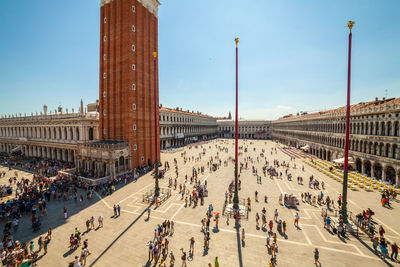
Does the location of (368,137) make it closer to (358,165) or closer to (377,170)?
(377,170)

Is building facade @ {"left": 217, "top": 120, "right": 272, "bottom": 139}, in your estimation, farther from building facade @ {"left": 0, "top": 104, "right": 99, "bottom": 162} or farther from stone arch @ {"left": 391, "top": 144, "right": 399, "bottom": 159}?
building facade @ {"left": 0, "top": 104, "right": 99, "bottom": 162}

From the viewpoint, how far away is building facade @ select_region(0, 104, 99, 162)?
39.8 metres

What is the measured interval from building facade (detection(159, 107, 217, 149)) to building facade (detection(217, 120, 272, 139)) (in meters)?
25.1

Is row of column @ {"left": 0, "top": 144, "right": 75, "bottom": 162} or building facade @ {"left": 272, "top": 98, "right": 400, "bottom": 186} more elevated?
building facade @ {"left": 272, "top": 98, "right": 400, "bottom": 186}

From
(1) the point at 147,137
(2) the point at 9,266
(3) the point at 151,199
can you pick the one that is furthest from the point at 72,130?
(2) the point at 9,266

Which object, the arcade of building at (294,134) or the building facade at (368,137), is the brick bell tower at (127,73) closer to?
the arcade of building at (294,134)

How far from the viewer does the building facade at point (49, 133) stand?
39.8 meters

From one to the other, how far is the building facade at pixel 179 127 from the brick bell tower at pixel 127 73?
78.8ft

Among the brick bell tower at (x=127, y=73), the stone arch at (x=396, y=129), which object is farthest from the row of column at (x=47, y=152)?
the stone arch at (x=396, y=129)

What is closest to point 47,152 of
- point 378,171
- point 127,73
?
point 127,73

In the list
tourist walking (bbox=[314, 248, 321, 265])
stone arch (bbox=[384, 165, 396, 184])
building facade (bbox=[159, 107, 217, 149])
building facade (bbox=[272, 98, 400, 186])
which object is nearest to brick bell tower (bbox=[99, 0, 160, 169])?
building facade (bbox=[159, 107, 217, 149])

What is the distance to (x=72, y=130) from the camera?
41219 mm

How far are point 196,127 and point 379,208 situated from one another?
7603cm

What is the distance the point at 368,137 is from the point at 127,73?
46.0 metres
